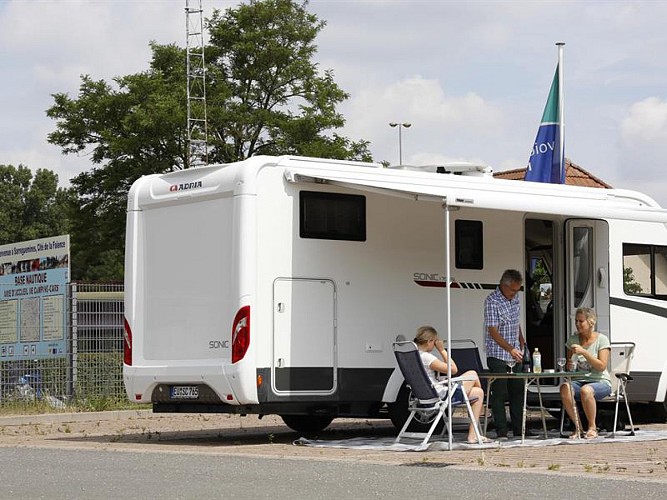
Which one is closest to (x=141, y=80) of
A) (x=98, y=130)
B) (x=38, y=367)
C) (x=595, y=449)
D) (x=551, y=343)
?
(x=98, y=130)

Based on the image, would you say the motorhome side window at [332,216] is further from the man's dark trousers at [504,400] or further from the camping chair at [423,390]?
the man's dark trousers at [504,400]

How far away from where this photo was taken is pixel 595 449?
12.2 meters

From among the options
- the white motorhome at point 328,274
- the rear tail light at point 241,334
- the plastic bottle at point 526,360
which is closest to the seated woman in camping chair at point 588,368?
the plastic bottle at point 526,360

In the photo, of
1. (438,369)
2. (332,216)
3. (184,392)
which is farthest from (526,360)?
(184,392)

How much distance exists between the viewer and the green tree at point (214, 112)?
42.0 meters

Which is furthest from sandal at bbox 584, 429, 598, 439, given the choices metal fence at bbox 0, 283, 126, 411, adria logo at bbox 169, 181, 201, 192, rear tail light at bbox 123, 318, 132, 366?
metal fence at bbox 0, 283, 126, 411

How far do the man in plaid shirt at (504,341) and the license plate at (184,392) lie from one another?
287 centimetres

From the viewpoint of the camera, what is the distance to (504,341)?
43.7 feet

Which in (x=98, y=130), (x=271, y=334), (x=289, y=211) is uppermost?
(x=98, y=130)

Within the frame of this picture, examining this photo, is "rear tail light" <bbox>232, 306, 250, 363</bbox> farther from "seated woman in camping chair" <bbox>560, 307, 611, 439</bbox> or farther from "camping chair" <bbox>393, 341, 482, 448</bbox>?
"seated woman in camping chair" <bbox>560, 307, 611, 439</bbox>

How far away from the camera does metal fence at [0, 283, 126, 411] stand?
19.2m

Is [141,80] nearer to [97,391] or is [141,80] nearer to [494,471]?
[97,391]

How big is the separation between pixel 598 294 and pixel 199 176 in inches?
181

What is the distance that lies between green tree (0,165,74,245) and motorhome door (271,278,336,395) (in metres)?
64.4
